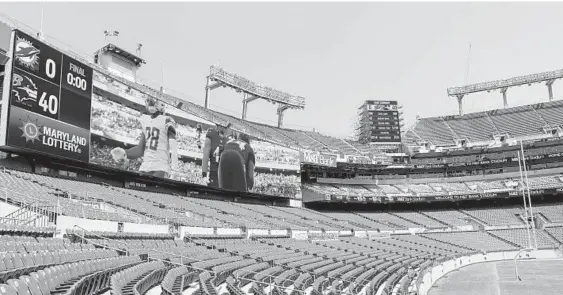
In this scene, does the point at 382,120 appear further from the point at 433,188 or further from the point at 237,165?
the point at 237,165

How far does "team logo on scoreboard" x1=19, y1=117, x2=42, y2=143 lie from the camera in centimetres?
1928

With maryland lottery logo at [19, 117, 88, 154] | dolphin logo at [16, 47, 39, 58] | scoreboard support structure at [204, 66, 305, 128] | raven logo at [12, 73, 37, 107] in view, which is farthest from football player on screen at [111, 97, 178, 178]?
scoreboard support structure at [204, 66, 305, 128]

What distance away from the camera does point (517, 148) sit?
51.7 metres

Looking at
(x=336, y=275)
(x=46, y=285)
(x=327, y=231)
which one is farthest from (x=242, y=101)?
(x=46, y=285)

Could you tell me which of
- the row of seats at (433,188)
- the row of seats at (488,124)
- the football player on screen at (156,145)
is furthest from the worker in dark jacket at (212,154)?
the row of seats at (488,124)

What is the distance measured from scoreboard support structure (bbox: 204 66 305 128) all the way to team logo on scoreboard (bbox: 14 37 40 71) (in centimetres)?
2238

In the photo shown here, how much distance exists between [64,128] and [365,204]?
35035mm

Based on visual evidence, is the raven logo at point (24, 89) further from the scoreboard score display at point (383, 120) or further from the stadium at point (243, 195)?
the scoreboard score display at point (383, 120)

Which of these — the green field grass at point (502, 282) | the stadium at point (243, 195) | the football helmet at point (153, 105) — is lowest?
the green field grass at point (502, 282)

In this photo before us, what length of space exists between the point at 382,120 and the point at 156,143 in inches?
1351

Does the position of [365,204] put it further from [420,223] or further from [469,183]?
[469,183]

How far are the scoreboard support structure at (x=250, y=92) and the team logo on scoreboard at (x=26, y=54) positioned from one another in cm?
2238

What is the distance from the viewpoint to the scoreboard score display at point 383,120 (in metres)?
54.4

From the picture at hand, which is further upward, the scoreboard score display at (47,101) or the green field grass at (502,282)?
the scoreboard score display at (47,101)
